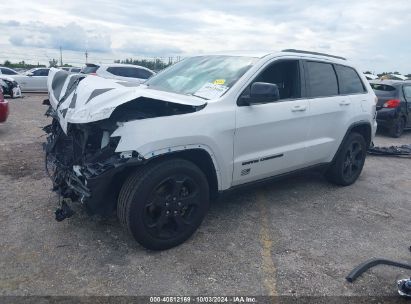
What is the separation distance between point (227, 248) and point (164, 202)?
0.78 m

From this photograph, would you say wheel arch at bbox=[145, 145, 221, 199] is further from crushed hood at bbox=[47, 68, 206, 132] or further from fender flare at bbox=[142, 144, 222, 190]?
crushed hood at bbox=[47, 68, 206, 132]

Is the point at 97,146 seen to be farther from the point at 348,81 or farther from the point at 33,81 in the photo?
the point at 33,81

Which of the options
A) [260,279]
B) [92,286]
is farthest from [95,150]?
[260,279]

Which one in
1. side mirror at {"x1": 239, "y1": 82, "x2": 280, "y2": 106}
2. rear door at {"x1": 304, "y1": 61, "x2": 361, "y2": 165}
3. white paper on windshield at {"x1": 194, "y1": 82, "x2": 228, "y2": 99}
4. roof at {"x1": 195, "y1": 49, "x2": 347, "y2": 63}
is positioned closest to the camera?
side mirror at {"x1": 239, "y1": 82, "x2": 280, "y2": 106}

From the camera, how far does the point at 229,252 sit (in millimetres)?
3629

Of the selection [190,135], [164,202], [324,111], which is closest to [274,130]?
[324,111]

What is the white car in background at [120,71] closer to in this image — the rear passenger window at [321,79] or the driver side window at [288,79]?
the rear passenger window at [321,79]

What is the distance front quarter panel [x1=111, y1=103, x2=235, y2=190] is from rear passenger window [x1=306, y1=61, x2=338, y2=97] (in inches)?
61.9

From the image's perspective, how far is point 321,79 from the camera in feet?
16.5

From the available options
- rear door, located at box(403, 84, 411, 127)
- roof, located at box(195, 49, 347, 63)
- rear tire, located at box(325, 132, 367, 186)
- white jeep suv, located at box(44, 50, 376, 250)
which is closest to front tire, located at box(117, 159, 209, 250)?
white jeep suv, located at box(44, 50, 376, 250)

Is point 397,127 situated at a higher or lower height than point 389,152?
higher

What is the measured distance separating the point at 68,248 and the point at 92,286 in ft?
2.20

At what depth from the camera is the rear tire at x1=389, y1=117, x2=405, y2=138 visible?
10.6 m

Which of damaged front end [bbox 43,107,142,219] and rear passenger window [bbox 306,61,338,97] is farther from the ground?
rear passenger window [bbox 306,61,338,97]
